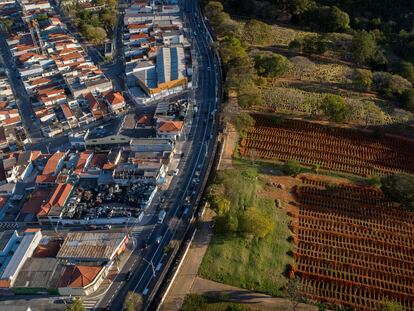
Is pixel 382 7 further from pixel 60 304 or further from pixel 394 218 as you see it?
pixel 60 304

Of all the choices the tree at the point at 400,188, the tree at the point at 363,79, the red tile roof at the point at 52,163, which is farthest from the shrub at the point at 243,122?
the red tile roof at the point at 52,163

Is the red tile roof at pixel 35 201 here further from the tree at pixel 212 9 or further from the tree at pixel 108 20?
the tree at pixel 212 9

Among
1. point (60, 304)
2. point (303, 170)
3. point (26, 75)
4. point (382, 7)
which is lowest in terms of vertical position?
point (60, 304)

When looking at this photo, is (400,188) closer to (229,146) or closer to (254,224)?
(254,224)

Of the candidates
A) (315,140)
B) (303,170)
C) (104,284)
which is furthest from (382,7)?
(104,284)

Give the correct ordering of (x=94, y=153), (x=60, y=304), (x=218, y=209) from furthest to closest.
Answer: (x=94, y=153) → (x=218, y=209) → (x=60, y=304)

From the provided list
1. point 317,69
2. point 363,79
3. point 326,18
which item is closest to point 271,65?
point 317,69
